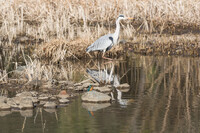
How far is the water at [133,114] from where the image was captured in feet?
24.2

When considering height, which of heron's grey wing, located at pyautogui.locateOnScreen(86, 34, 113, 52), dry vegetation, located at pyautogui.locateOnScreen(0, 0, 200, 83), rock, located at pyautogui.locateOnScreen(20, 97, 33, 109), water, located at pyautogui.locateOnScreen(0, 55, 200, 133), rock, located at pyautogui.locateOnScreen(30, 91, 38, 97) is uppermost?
dry vegetation, located at pyautogui.locateOnScreen(0, 0, 200, 83)

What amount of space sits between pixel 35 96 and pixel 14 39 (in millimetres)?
11913

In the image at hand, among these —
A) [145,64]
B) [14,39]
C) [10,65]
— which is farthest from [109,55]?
[14,39]

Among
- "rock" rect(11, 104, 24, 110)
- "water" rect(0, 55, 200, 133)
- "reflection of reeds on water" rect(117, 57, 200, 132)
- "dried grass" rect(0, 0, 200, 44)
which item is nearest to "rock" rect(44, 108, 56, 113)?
"water" rect(0, 55, 200, 133)

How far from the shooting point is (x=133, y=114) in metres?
8.32

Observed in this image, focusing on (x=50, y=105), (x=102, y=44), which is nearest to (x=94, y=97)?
(x=50, y=105)

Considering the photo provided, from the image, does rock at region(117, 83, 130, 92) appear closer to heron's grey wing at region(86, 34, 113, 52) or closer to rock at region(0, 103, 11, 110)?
rock at region(0, 103, 11, 110)

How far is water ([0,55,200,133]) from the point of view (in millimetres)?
7384

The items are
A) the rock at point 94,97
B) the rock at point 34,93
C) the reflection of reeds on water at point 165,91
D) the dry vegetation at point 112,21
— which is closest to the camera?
the reflection of reeds on water at point 165,91

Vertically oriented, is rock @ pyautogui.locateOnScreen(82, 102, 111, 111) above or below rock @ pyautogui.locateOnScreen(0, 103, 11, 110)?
below

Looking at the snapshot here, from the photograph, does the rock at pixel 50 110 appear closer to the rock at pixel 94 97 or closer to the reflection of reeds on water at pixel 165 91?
the rock at pixel 94 97

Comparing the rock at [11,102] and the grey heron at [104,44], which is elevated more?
the grey heron at [104,44]

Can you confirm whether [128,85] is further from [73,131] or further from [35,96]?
[73,131]

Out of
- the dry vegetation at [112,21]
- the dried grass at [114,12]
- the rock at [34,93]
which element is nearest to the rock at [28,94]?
the rock at [34,93]
